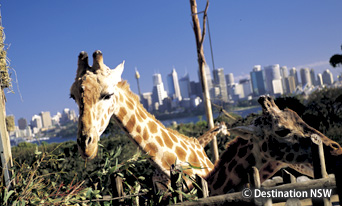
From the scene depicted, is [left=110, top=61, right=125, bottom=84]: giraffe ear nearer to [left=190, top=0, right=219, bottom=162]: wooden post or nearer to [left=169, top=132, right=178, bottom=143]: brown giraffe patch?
[left=169, top=132, right=178, bottom=143]: brown giraffe patch

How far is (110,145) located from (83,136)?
257 inches

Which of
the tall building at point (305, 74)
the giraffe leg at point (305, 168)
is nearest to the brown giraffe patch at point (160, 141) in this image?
the giraffe leg at point (305, 168)

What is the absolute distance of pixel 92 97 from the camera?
305cm

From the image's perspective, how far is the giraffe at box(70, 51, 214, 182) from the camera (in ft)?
9.76

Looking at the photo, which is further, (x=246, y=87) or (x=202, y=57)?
(x=246, y=87)

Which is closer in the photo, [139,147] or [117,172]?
[117,172]

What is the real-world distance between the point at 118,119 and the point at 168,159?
71cm

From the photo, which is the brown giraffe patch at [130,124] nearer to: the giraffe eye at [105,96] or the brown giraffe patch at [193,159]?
the giraffe eye at [105,96]

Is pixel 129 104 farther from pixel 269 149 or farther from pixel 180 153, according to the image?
pixel 269 149

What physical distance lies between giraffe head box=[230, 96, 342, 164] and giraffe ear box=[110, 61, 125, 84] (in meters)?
1.34

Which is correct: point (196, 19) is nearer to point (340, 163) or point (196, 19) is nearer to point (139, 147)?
point (139, 147)

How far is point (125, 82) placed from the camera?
3723mm

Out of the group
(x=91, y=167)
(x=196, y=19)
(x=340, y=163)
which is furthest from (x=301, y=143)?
(x=91, y=167)

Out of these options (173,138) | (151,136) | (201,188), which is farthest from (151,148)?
(201,188)
